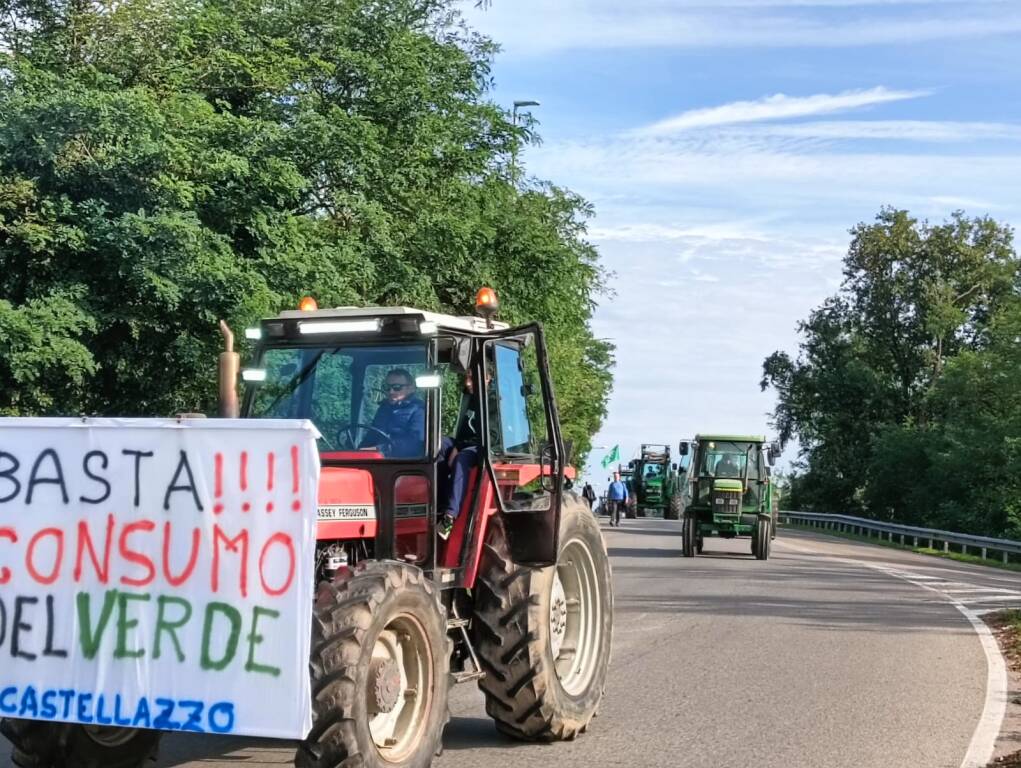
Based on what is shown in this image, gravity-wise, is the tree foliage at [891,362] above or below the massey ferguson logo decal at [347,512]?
above

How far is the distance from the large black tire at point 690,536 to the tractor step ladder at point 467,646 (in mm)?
21873

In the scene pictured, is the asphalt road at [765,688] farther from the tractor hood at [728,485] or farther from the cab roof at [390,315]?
the tractor hood at [728,485]

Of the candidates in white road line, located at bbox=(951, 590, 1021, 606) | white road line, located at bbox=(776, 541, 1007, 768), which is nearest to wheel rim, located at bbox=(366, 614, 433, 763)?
white road line, located at bbox=(776, 541, 1007, 768)

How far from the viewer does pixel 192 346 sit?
70.0 ft

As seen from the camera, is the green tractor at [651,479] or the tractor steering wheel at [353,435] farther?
the green tractor at [651,479]

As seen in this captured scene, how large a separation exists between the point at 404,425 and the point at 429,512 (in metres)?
0.50

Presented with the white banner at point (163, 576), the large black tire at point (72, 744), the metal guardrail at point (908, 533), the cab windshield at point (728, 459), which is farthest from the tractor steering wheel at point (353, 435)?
the metal guardrail at point (908, 533)

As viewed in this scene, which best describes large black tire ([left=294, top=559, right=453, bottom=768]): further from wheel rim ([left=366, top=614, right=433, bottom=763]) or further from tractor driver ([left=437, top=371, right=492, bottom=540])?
tractor driver ([left=437, top=371, right=492, bottom=540])

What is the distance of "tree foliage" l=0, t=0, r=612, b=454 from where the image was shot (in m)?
19.3

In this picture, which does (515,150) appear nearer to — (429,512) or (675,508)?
(429,512)

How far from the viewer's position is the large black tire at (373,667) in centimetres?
633

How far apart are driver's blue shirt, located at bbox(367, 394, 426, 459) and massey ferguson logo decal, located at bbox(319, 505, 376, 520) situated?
1.22 ft

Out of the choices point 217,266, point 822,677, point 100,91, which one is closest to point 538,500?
point 822,677

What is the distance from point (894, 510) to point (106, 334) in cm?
5459
